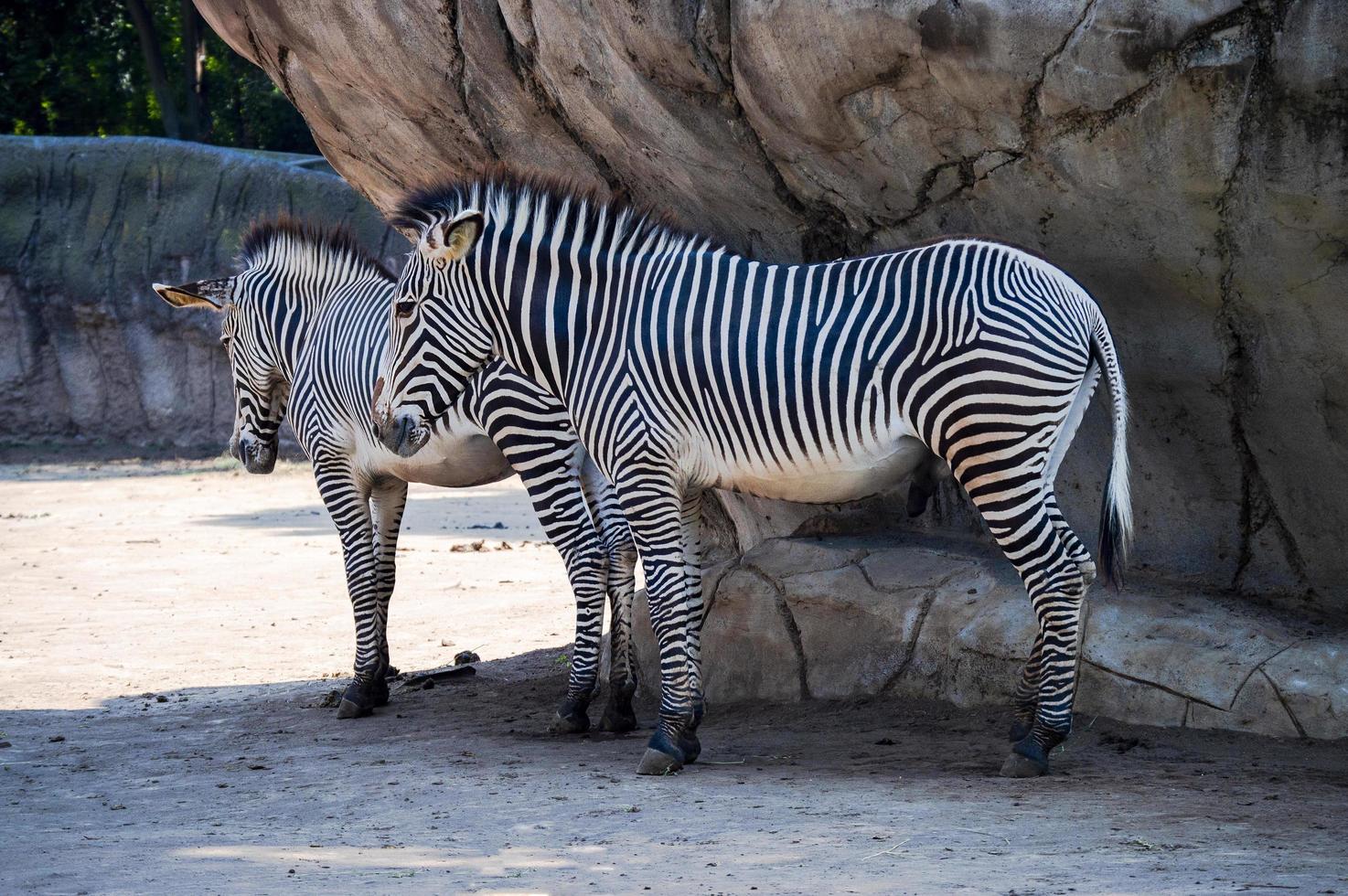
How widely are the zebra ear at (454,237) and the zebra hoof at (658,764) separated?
2157mm

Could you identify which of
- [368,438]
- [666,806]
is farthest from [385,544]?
[666,806]

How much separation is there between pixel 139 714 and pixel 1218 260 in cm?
546

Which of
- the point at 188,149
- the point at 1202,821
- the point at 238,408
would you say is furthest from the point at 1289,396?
the point at 188,149

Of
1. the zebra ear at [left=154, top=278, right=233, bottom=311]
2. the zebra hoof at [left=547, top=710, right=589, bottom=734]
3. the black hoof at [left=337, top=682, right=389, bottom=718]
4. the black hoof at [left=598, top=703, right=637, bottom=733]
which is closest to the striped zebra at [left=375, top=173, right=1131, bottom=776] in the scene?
the black hoof at [left=598, top=703, right=637, bottom=733]

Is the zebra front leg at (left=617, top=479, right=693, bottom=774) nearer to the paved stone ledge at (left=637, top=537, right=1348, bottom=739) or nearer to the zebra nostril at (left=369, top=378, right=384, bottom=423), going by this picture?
the paved stone ledge at (left=637, top=537, right=1348, bottom=739)

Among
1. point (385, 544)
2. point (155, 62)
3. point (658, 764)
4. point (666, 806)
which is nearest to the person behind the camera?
point (666, 806)

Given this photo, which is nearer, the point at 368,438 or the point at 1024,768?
the point at 1024,768

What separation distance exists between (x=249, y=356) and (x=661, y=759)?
3622 millimetres

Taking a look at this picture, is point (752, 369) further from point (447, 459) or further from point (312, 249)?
point (312, 249)

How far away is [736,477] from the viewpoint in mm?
5609

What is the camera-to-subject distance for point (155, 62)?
77.1 feet

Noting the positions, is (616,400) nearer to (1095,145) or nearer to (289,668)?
(1095,145)

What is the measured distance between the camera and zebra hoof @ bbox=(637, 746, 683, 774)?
537 cm

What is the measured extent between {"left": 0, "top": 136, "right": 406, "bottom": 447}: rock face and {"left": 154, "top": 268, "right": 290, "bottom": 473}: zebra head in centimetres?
1066
